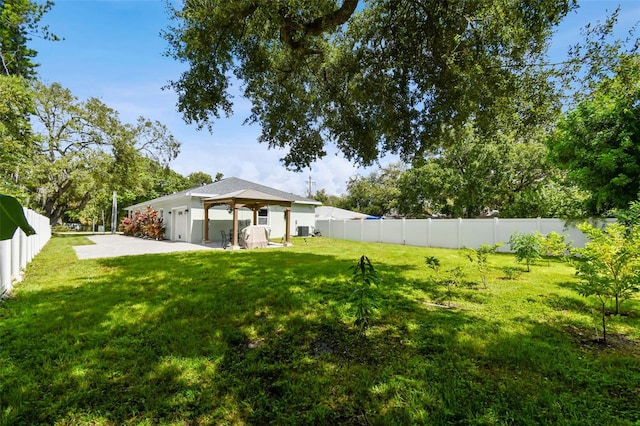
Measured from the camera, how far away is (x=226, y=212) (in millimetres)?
18750

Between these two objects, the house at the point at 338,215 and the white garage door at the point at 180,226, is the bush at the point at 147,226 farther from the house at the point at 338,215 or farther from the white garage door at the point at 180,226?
the house at the point at 338,215

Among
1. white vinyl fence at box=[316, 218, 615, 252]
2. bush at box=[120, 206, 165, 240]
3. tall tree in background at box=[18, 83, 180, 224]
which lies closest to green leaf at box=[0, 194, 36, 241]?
white vinyl fence at box=[316, 218, 615, 252]

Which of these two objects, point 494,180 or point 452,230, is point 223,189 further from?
point 494,180

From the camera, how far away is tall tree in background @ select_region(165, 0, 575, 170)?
5.44 meters

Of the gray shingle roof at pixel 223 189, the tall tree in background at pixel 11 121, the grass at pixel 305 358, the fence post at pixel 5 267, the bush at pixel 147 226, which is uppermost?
the tall tree in background at pixel 11 121

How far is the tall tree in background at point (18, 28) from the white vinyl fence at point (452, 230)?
16587mm

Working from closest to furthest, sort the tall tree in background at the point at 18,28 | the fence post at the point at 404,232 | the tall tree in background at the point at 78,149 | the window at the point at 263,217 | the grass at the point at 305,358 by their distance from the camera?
the grass at the point at 305,358 → the tall tree in background at the point at 18,28 → the fence post at the point at 404,232 → the tall tree in background at the point at 78,149 → the window at the point at 263,217

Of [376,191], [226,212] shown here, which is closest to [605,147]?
[226,212]

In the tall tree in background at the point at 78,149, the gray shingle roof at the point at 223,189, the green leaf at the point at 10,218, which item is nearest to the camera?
the green leaf at the point at 10,218

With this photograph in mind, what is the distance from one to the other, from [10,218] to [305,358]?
9.87 ft

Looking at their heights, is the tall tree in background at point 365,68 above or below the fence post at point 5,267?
above

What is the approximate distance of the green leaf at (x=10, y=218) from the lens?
0.81 metres

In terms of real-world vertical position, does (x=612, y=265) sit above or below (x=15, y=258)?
above

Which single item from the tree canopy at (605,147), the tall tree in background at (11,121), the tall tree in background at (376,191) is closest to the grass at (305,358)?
the tree canopy at (605,147)
